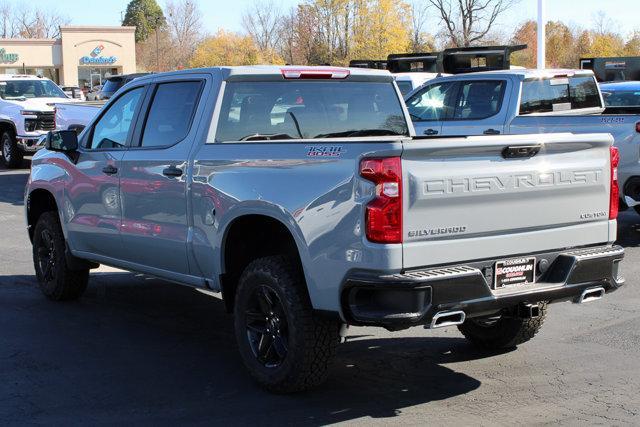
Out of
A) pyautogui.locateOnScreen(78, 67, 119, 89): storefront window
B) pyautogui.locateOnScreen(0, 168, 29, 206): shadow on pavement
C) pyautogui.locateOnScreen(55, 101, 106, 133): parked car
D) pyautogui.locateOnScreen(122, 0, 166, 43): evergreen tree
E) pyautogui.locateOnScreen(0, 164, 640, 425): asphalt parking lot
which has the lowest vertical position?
pyautogui.locateOnScreen(0, 164, 640, 425): asphalt parking lot

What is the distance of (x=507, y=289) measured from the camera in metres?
5.09

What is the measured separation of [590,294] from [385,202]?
1.61 metres

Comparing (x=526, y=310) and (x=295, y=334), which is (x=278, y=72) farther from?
(x=526, y=310)

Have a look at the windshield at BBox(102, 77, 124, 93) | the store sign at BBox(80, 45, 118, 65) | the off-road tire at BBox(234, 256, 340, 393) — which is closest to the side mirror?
the off-road tire at BBox(234, 256, 340, 393)

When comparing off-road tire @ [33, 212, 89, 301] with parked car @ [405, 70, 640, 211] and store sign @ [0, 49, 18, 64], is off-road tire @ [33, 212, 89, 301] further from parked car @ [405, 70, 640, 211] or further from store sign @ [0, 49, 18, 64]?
store sign @ [0, 49, 18, 64]

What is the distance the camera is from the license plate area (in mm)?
5051

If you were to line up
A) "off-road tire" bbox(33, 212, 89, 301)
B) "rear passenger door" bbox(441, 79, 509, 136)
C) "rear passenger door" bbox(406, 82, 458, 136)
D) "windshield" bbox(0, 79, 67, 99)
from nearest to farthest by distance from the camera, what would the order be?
"off-road tire" bbox(33, 212, 89, 301) → "rear passenger door" bbox(441, 79, 509, 136) → "rear passenger door" bbox(406, 82, 458, 136) → "windshield" bbox(0, 79, 67, 99)

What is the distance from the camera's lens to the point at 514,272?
512 cm

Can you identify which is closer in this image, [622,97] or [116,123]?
[116,123]

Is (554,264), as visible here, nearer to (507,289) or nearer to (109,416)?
(507,289)

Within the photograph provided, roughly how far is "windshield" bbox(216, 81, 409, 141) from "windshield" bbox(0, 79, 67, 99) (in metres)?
16.4

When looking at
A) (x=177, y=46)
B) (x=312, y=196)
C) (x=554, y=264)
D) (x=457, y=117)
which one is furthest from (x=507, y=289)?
(x=177, y=46)

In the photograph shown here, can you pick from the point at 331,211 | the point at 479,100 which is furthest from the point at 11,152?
the point at 331,211

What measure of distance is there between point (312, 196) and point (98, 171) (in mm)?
2688
